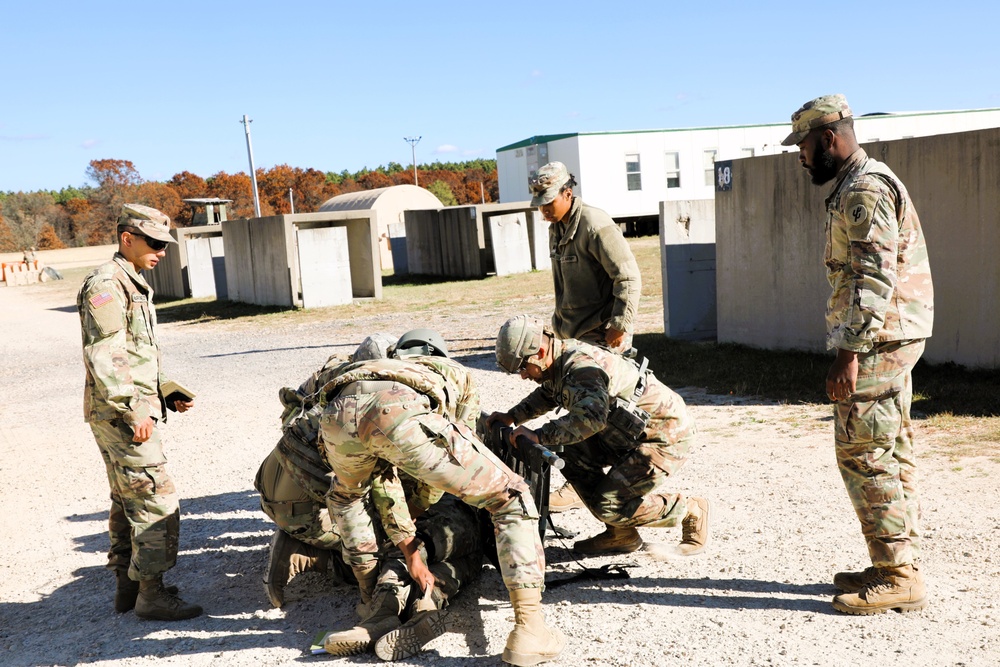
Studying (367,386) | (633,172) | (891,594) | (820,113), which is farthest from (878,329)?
(633,172)

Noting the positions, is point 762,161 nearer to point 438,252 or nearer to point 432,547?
point 432,547

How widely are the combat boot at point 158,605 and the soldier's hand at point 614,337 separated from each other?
266 cm

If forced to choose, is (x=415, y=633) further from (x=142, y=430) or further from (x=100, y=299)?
(x=100, y=299)

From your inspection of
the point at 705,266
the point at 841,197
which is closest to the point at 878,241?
the point at 841,197

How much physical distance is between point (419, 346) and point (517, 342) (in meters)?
0.45

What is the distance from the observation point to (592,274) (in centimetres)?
550

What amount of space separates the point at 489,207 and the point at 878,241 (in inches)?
809

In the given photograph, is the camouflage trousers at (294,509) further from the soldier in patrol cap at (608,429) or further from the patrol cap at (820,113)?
the patrol cap at (820,113)

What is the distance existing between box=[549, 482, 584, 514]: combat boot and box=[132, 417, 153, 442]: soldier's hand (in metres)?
2.37

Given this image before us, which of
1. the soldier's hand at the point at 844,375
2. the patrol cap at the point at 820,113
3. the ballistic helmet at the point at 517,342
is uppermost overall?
the patrol cap at the point at 820,113

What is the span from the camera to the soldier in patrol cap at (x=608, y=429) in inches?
165

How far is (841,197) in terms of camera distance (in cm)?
365

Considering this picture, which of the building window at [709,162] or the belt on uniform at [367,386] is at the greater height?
the building window at [709,162]

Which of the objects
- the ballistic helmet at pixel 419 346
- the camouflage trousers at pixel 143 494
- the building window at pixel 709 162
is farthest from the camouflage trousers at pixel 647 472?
the building window at pixel 709 162
